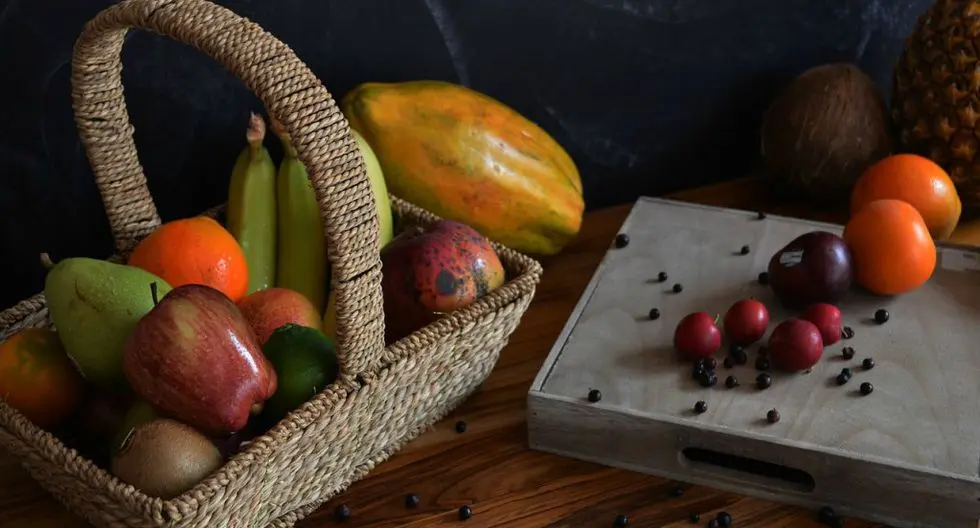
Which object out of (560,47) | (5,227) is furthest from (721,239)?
(5,227)

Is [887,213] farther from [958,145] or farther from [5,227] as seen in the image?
[5,227]

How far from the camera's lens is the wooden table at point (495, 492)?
85 centimetres

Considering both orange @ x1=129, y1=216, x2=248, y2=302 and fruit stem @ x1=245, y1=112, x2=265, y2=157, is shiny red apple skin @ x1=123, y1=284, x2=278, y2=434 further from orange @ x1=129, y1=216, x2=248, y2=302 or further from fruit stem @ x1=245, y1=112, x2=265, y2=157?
fruit stem @ x1=245, y1=112, x2=265, y2=157

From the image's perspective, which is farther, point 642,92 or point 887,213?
point 642,92

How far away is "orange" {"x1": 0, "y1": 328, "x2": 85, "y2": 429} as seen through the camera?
79 cm

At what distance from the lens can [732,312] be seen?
3.11 feet

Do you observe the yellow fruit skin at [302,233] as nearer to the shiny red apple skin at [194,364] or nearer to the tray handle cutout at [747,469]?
the shiny red apple skin at [194,364]

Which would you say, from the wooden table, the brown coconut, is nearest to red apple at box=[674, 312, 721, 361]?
the wooden table

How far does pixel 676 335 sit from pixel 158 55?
555 millimetres

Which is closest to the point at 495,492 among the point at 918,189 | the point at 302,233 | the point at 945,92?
the point at 302,233

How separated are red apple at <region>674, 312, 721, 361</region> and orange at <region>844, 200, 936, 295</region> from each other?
0.18m

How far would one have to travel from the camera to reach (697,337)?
0.92m

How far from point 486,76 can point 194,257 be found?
1.46ft

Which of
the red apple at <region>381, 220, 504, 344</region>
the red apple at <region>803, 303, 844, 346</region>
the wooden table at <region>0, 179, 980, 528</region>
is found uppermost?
the red apple at <region>381, 220, 504, 344</region>
